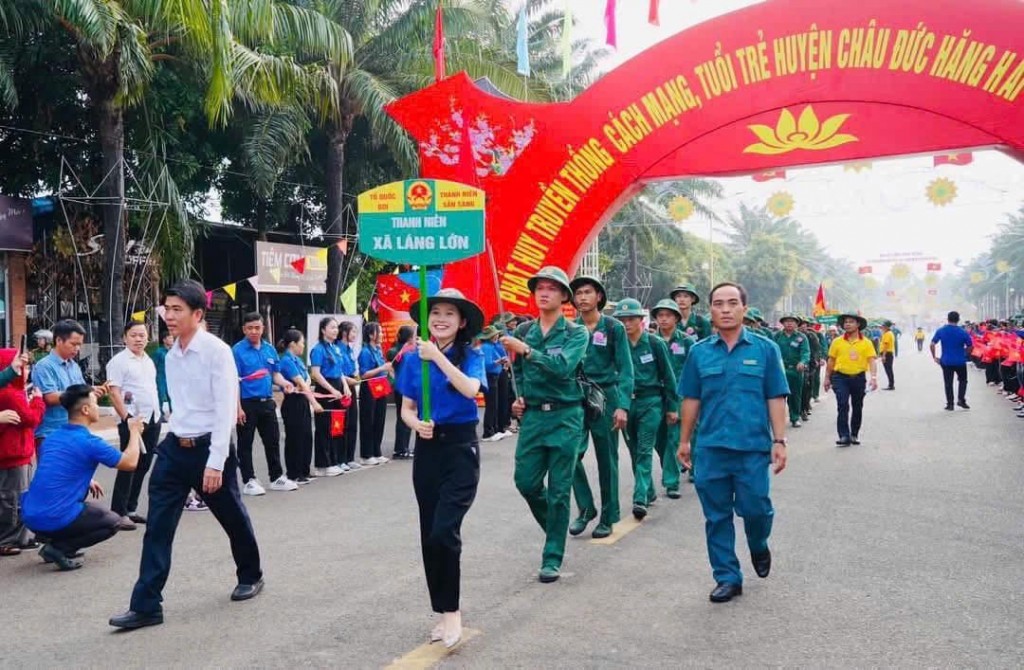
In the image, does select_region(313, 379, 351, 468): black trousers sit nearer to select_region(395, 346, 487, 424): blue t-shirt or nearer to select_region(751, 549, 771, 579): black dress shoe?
select_region(395, 346, 487, 424): blue t-shirt

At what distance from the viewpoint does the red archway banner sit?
9.75 metres

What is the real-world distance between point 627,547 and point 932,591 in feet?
6.27

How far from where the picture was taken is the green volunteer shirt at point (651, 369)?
7.96 metres

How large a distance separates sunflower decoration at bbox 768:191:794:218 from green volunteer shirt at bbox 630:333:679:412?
18.9 metres

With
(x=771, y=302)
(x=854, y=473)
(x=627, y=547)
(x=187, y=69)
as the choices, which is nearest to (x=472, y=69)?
(x=187, y=69)

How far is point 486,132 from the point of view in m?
11.7

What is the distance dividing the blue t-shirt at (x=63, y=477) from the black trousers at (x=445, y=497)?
2676 millimetres

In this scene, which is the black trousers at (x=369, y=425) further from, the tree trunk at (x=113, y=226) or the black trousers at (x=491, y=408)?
the tree trunk at (x=113, y=226)

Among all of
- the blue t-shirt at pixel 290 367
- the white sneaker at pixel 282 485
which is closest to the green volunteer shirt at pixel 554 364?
the white sneaker at pixel 282 485

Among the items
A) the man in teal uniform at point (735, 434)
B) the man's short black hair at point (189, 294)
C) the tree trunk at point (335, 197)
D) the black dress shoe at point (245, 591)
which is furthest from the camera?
the tree trunk at point (335, 197)

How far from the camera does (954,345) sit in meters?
16.2

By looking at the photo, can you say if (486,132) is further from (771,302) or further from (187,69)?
(771,302)

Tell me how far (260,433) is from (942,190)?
19.4m

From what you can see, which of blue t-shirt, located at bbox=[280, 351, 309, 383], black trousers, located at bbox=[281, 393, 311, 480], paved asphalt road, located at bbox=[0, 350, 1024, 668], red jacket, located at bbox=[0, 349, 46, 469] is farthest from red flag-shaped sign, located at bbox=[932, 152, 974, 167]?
red jacket, located at bbox=[0, 349, 46, 469]
